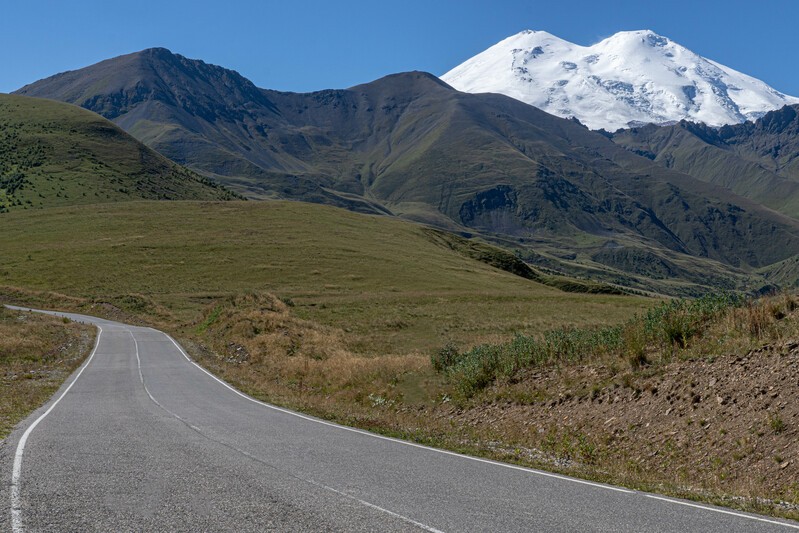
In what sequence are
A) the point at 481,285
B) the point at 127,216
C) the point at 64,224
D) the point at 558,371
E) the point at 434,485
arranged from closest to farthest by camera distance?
the point at 434,485, the point at 558,371, the point at 481,285, the point at 64,224, the point at 127,216

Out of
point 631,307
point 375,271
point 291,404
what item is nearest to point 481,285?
point 375,271

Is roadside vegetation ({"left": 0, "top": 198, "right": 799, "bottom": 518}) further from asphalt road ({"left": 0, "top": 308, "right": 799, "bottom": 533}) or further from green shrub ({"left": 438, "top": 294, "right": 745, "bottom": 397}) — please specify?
asphalt road ({"left": 0, "top": 308, "right": 799, "bottom": 533})

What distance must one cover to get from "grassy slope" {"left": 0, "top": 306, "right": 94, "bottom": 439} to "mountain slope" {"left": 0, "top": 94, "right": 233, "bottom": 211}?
3873 inches

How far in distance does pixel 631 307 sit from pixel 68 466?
63.4m

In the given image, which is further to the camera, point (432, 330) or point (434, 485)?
point (432, 330)

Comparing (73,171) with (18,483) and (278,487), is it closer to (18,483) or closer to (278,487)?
(18,483)

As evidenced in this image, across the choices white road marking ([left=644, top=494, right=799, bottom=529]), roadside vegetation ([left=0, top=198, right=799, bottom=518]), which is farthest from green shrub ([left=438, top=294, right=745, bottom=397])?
white road marking ([left=644, top=494, right=799, bottom=529])

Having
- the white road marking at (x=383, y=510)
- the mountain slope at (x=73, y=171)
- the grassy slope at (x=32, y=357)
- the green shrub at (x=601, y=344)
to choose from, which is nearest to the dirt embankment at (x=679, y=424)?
the green shrub at (x=601, y=344)

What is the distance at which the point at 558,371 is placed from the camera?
19719 mm

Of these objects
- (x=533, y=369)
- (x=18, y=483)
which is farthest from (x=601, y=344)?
(x=18, y=483)

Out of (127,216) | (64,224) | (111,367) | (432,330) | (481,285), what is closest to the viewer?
(111,367)

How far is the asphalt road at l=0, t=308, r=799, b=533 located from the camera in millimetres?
8680

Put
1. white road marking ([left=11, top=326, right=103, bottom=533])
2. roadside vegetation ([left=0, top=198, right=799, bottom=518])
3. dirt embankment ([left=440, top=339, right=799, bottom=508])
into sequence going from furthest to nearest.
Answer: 1. roadside vegetation ([left=0, top=198, right=799, bottom=518])
2. dirt embankment ([left=440, top=339, right=799, bottom=508])
3. white road marking ([left=11, top=326, right=103, bottom=533])

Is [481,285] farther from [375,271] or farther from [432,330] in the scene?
[432,330]
